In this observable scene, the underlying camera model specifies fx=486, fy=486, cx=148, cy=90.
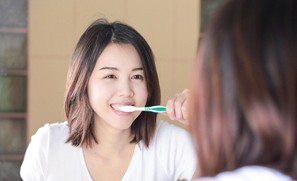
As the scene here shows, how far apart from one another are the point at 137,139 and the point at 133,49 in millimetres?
264

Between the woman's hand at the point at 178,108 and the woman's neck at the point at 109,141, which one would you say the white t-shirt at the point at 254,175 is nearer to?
the woman's hand at the point at 178,108

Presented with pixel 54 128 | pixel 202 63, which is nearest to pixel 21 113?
pixel 54 128

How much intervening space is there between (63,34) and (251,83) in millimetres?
1975

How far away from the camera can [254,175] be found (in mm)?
561

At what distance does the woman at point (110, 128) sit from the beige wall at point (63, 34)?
3.45ft

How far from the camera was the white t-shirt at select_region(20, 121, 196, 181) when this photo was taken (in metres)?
1.32

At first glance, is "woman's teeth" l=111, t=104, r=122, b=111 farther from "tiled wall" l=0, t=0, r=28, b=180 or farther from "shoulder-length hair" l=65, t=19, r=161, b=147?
"tiled wall" l=0, t=0, r=28, b=180

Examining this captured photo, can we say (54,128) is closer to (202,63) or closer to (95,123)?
(95,123)

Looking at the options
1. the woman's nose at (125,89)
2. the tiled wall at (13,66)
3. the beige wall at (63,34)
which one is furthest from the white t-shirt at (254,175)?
the tiled wall at (13,66)

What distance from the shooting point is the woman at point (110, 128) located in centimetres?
A: 129

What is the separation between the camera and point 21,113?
245 cm

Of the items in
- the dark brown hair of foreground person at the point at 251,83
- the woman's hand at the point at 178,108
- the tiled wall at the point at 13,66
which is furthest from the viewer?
the tiled wall at the point at 13,66

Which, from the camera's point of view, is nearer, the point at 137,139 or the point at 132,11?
A: the point at 137,139

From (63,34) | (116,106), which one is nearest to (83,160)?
(116,106)
